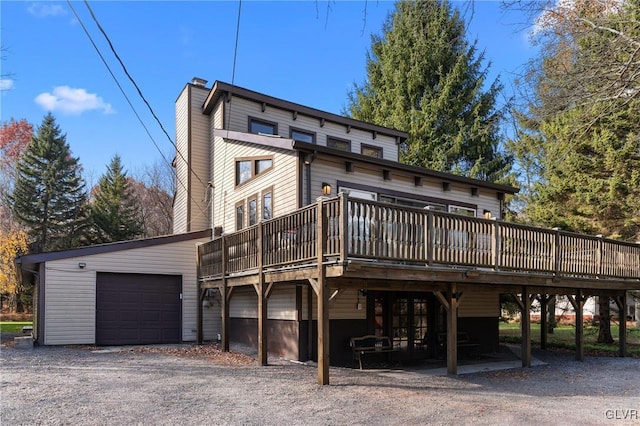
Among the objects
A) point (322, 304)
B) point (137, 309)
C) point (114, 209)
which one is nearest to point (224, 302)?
point (137, 309)

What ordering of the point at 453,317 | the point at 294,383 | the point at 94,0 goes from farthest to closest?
the point at 453,317 → the point at 294,383 → the point at 94,0

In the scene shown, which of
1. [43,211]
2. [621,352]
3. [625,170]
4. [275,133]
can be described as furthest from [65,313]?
[43,211]

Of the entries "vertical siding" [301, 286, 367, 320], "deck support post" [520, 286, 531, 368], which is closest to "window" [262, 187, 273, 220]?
"vertical siding" [301, 286, 367, 320]

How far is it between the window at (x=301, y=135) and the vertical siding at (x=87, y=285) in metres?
4.93

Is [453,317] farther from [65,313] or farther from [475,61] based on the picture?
[475,61]

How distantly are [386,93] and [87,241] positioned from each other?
2031 centimetres

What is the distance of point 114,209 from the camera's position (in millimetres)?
30406

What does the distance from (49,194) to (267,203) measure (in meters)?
23.2

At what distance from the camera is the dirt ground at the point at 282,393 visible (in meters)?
6.30

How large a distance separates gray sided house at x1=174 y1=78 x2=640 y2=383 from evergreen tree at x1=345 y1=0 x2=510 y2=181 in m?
9.04

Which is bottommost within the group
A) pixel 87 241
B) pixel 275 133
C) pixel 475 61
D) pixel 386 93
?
pixel 87 241

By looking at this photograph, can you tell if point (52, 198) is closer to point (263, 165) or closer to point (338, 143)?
point (338, 143)

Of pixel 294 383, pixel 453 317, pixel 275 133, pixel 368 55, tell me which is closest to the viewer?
pixel 294 383

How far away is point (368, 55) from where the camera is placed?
29.5 m
